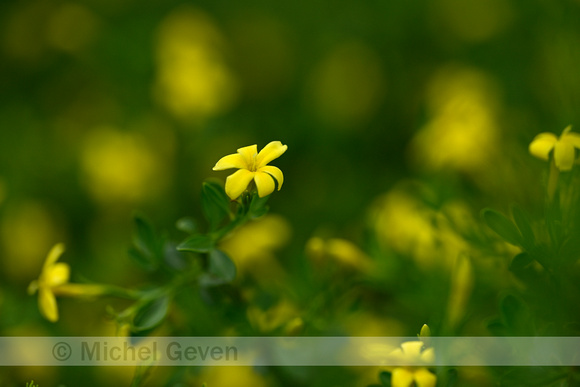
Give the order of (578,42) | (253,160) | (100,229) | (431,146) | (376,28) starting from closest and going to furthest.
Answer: (253,160) < (578,42) < (431,146) < (100,229) < (376,28)

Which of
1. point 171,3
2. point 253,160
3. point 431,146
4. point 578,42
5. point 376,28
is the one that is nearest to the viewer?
A: point 253,160

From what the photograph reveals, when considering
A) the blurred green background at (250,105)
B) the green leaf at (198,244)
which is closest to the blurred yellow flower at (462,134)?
the blurred green background at (250,105)

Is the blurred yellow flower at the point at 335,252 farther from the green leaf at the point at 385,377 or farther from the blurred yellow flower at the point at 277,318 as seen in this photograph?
the green leaf at the point at 385,377

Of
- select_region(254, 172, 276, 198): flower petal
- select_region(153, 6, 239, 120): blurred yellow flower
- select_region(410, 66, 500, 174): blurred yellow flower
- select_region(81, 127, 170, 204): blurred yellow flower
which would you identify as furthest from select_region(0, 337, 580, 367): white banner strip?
select_region(153, 6, 239, 120): blurred yellow flower

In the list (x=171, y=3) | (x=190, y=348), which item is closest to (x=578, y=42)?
(x=190, y=348)

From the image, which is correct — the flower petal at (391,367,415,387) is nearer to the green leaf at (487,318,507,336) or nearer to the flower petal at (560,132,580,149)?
the green leaf at (487,318,507,336)

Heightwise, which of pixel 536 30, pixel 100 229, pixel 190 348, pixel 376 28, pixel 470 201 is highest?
pixel 376 28

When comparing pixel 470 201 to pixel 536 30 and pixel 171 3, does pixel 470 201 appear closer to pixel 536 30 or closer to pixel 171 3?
pixel 536 30

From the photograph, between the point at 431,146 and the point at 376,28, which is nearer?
the point at 431,146
